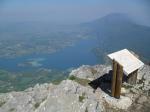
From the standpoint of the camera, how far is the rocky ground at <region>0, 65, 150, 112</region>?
23781mm

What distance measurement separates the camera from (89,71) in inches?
1367

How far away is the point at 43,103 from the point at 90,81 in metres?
8.39

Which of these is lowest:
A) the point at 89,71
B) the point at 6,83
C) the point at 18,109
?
the point at 6,83

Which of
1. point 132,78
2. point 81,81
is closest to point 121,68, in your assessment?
point 132,78

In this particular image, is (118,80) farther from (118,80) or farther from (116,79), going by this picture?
(116,79)

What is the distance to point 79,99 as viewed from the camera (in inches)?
979

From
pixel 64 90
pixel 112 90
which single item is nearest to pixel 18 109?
pixel 64 90

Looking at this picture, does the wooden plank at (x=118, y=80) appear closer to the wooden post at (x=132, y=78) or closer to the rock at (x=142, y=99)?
the rock at (x=142, y=99)

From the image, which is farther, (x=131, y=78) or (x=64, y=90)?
(x=131, y=78)

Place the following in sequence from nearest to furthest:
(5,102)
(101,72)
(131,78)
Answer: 1. (5,102)
2. (131,78)
3. (101,72)

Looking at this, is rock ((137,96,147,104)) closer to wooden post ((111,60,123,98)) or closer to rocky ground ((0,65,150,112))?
rocky ground ((0,65,150,112))

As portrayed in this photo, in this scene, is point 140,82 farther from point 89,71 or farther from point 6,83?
point 6,83

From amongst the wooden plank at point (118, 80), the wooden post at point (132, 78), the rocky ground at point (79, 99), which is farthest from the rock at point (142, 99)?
the wooden post at point (132, 78)

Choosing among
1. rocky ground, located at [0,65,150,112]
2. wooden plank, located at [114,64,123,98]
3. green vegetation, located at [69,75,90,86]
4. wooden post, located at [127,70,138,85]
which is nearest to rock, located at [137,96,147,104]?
rocky ground, located at [0,65,150,112]
